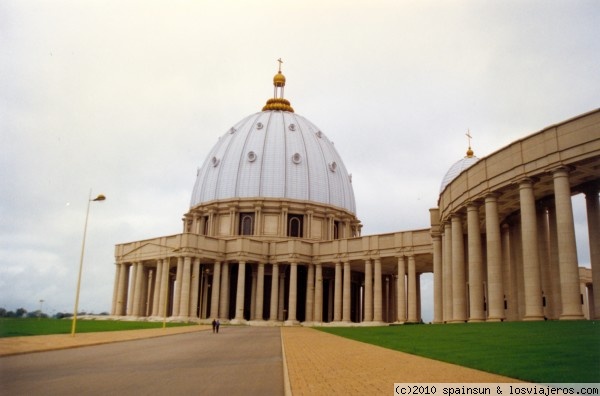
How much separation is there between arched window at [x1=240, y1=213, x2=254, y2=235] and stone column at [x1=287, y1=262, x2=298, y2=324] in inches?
465

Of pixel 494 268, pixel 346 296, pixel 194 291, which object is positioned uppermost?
pixel 494 268

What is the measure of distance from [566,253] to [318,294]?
51.4m

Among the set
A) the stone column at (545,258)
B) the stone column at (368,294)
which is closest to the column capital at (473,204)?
the stone column at (545,258)

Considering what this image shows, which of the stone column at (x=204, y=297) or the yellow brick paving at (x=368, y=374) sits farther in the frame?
the stone column at (x=204, y=297)

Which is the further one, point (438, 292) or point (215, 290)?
point (215, 290)

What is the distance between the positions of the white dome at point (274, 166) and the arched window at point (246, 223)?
3309 mm

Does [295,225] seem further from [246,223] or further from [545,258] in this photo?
[545,258]

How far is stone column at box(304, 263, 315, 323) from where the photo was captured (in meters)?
79.3

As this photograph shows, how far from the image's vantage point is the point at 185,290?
71.9 meters

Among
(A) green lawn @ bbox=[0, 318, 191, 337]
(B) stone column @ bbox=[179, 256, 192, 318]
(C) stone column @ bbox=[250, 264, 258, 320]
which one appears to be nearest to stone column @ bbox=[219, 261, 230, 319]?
(C) stone column @ bbox=[250, 264, 258, 320]

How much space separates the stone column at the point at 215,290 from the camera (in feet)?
245

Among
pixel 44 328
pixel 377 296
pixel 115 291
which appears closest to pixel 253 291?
A: pixel 377 296

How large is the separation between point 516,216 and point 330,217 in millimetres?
48275

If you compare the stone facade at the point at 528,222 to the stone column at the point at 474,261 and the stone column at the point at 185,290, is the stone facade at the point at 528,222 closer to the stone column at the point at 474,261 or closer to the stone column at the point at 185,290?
the stone column at the point at 474,261
